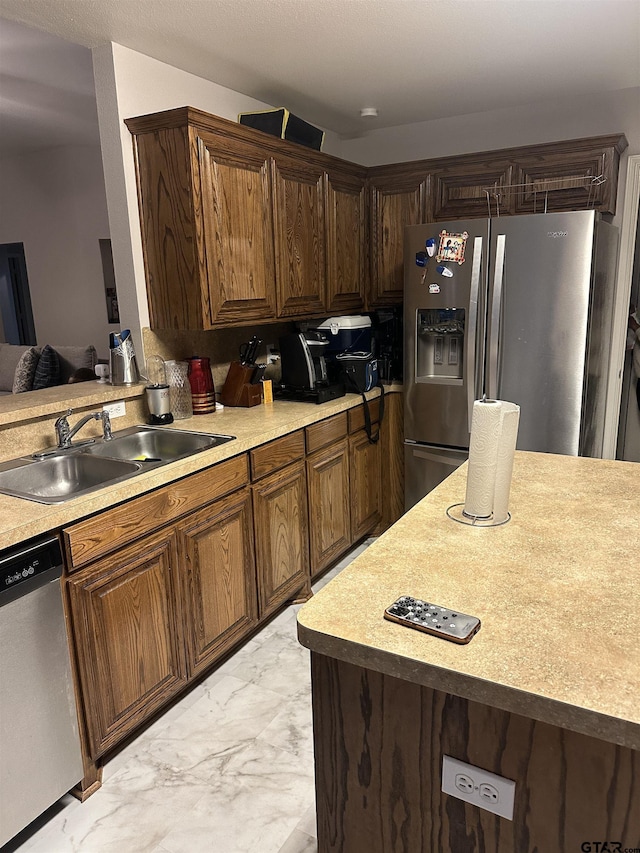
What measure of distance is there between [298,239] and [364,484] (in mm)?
1370

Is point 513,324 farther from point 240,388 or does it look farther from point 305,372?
point 240,388

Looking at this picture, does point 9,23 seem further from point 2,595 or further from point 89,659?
point 89,659

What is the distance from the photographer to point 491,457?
1.39 metres

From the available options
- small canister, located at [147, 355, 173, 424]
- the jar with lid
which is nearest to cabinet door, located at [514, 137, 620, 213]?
the jar with lid

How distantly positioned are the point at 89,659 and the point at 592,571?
1427mm

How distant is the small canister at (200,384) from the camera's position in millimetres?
2859

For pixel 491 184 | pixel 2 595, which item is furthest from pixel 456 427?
pixel 2 595

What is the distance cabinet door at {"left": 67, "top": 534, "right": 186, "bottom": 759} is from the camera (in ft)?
5.95

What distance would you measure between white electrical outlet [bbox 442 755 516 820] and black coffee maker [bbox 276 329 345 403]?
7.19 ft

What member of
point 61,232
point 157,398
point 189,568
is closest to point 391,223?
point 157,398

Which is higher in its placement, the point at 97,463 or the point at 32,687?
the point at 97,463

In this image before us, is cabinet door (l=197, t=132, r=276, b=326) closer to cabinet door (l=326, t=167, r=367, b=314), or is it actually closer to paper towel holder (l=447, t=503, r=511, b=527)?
cabinet door (l=326, t=167, r=367, b=314)

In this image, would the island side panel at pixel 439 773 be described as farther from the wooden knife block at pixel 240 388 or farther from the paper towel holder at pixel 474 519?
the wooden knife block at pixel 240 388

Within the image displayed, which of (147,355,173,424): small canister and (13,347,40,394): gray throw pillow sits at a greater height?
(147,355,173,424): small canister
